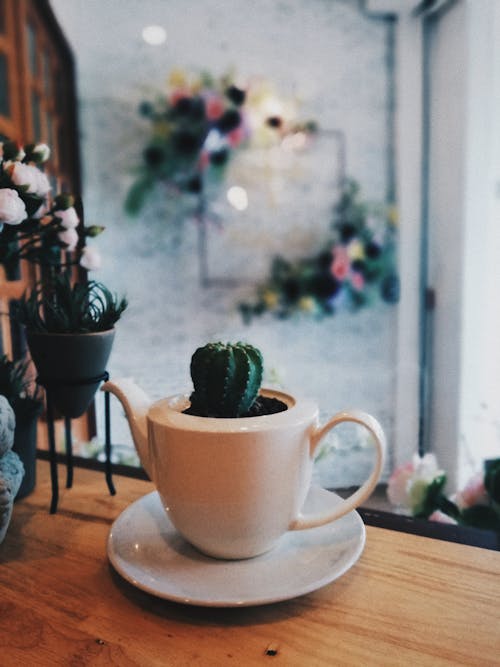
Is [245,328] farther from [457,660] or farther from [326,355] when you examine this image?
[457,660]

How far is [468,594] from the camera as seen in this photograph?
438 mm

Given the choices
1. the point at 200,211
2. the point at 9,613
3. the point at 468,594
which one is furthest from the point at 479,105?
the point at 9,613

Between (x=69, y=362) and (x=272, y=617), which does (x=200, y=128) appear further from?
(x=272, y=617)

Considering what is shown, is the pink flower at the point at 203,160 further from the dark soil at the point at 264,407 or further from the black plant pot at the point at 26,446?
the dark soil at the point at 264,407

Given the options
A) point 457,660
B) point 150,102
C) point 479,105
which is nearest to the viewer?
point 457,660

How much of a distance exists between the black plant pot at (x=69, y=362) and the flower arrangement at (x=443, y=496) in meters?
0.43

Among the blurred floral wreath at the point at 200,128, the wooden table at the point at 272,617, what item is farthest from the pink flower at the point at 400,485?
the blurred floral wreath at the point at 200,128

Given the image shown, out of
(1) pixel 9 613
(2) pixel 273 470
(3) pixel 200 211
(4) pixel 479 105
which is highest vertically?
(4) pixel 479 105

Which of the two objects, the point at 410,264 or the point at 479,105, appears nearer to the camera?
the point at 479,105

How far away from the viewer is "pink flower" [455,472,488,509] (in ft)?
2.11

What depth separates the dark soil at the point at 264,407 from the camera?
487mm

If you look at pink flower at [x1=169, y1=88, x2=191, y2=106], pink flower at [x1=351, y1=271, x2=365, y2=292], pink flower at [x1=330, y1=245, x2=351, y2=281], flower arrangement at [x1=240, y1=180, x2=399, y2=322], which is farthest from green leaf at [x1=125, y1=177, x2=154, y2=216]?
pink flower at [x1=351, y1=271, x2=365, y2=292]

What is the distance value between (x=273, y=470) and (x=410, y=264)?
248 cm

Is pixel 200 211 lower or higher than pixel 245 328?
higher
